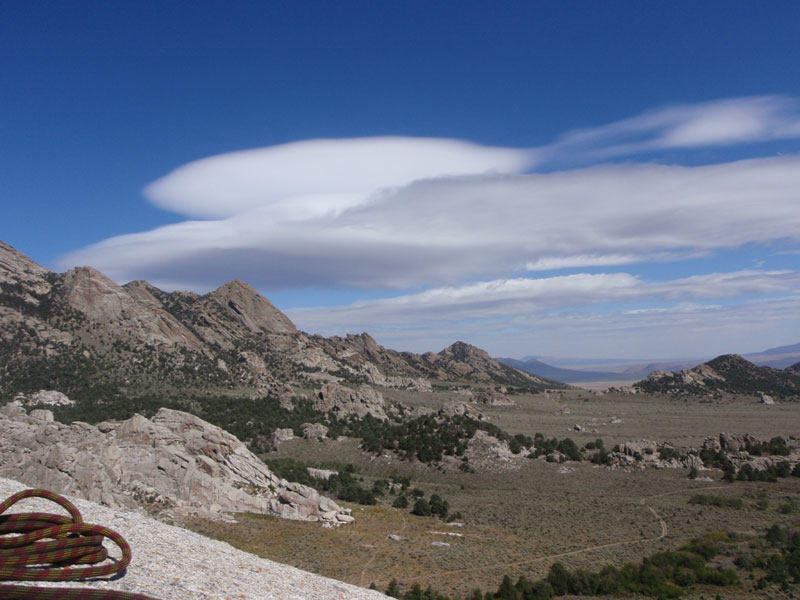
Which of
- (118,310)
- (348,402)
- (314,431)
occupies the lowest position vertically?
(314,431)

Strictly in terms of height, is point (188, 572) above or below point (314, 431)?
above

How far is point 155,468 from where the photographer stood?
31.6 meters

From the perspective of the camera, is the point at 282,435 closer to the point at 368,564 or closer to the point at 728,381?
the point at 368,564

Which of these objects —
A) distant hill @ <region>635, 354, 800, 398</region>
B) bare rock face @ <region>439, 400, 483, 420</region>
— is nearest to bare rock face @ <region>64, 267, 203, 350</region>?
bare rock face @ <region>439, 400, 483, 420</region>

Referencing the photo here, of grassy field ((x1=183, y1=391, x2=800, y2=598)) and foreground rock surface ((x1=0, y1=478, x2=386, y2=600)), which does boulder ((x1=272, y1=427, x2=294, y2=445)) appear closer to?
grassy field ((x1=183, y1=391, x2=800, y2=598))

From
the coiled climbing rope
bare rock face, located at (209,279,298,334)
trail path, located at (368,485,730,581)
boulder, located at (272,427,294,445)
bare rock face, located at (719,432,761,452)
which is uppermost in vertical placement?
bare rock face, located at (209,279,298,334)

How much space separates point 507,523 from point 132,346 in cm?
8570

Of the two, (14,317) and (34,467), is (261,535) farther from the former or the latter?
(14,317)

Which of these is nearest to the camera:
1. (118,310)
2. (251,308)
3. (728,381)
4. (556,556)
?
(556,556)

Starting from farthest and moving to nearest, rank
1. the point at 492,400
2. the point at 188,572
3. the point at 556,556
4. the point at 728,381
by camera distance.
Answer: the point at 728,381, the point at 492,400, the point at 556,556, the point at 188,572

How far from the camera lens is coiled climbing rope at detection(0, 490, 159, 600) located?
23.5 ft

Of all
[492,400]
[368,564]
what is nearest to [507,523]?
[368,564]

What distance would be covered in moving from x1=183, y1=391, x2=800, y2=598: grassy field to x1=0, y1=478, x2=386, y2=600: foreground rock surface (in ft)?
42.6

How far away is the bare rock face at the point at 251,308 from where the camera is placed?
165625mm
